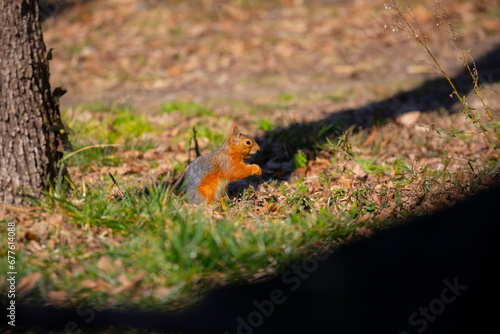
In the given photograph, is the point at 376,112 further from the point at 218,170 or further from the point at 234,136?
the point at 218,170

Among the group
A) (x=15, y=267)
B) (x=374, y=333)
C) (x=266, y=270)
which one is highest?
(x=15, y=267)

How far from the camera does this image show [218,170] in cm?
353

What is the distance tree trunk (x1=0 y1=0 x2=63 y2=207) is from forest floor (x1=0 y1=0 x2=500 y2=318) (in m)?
0.23

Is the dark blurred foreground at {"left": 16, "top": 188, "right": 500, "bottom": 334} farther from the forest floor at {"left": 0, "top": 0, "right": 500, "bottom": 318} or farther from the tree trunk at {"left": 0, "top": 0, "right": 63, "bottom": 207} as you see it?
the tree trunk at {"left": 0, "top": 0, "right": 63, "bottom": 207}

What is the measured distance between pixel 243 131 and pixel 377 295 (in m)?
3.36

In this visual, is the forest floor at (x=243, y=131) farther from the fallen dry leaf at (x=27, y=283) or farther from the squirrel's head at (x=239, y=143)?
the squirrel's head at (x=239, y=143)

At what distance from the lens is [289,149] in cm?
497

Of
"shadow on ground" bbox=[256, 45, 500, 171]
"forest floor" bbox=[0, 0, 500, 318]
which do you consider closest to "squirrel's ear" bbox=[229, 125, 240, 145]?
"forest floor" bbox=[0, 0, 500, 318]

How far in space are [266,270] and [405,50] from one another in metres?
7.50

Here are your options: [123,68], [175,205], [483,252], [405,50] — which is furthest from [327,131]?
[123,68]

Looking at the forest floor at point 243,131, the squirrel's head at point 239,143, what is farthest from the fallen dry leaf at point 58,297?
the squirrel's head at point 239,143

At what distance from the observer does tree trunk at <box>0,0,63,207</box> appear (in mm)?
3355

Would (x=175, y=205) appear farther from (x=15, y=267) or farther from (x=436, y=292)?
(x=436, y=292)

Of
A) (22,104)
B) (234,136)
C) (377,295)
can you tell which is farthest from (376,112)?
(22,104)
